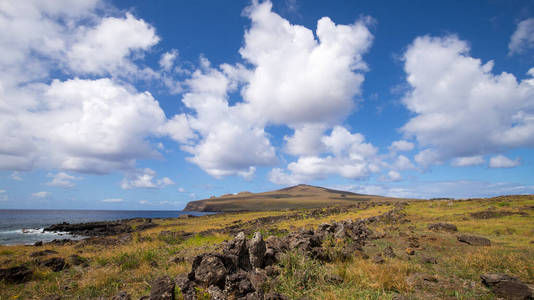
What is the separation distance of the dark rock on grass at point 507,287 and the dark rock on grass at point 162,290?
29.4ft

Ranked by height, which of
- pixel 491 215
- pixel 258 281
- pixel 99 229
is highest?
pixel 258 281

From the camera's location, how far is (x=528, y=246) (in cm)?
1273

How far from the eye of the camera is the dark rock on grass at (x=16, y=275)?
9.51 metres

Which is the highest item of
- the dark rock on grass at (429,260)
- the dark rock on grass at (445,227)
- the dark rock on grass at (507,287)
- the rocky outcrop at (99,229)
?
the dark rock on grass at (507,287)

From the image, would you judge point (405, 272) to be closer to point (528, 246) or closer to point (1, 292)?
point (528, 246)

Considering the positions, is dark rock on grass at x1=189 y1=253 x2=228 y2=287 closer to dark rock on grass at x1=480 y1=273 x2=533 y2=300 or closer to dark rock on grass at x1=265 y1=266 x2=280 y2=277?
dark rock on grass at x1=265 y1=266 x2=280 y2=277

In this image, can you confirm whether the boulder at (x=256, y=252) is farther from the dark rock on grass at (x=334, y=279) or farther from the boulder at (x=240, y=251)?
the dark rock on grass at (x=334, y=279)

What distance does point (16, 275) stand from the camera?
9.73 meters

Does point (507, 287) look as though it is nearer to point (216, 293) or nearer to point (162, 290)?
point (216, 293)

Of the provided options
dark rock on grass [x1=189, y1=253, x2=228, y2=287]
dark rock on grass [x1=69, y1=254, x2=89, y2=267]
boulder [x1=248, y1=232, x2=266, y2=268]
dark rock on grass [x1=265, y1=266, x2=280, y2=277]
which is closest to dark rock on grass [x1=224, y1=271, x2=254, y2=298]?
dark rock on grass [x1=189, y1=253, x2=228, y2=287]

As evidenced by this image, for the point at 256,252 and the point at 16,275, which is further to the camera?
the point at 16,275

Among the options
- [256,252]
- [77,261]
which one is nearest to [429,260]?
[256,252]

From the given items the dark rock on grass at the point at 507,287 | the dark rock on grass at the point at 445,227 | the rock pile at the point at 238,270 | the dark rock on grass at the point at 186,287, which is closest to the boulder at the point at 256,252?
the rock pile at the point at 238,270

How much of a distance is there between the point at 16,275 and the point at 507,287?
17.2 metres
